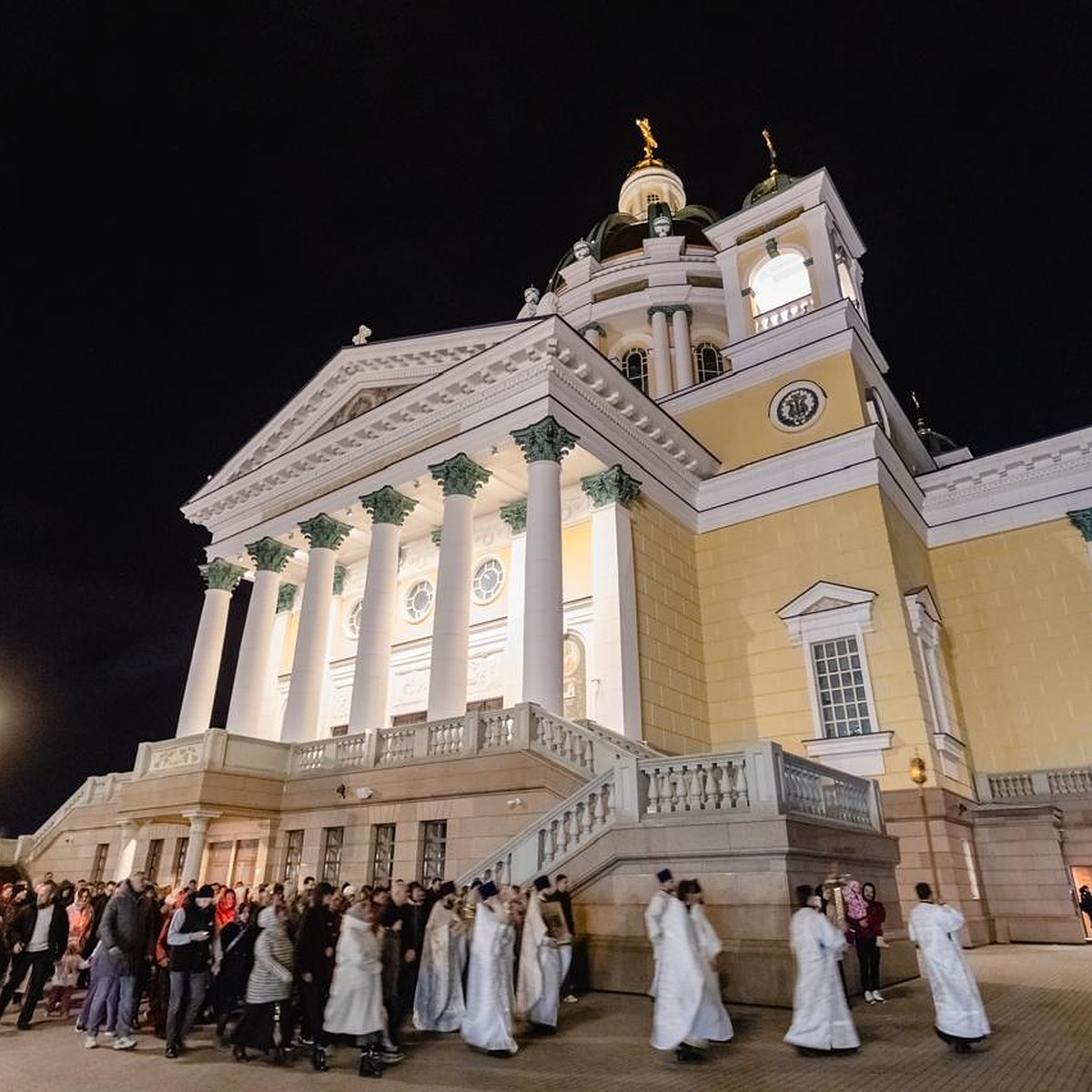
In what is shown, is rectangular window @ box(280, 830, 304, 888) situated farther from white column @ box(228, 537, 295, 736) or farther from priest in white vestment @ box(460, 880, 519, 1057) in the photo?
priest in white vestment @ box(460, 880, 519, 1057)

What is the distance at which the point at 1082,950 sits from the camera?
50.1 feet

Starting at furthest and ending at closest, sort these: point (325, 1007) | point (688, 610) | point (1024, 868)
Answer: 1. point (688, 610)
2. point (1024, 868)
3. point (325, 1007)

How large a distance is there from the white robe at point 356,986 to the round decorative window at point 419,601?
17724 millimetres

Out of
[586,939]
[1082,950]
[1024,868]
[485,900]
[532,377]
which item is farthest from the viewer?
[532,377]

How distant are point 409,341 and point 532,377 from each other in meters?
5.21

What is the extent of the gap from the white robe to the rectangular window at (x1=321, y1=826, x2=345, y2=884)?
9.68 meters

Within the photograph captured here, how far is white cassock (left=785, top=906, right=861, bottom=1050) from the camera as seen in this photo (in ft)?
23.0

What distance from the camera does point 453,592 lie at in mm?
18359

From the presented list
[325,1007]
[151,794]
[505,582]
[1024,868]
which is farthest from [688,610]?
[325,1007]

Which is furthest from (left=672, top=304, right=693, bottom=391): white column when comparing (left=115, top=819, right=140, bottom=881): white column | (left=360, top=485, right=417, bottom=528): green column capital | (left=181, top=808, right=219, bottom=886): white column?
(left=115, top=819, right=140, bottom=881): white column

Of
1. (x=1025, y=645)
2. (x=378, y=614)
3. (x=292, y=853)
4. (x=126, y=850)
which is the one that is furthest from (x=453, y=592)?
(x=1025, y=645)

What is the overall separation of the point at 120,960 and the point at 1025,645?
21.8 metres

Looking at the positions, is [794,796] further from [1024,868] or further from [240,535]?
[240,535]

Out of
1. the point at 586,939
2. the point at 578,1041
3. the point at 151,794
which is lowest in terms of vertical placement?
the point at 578,1041
